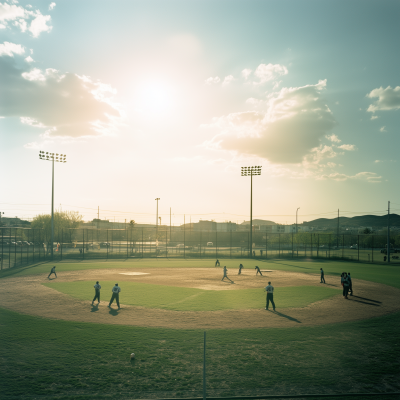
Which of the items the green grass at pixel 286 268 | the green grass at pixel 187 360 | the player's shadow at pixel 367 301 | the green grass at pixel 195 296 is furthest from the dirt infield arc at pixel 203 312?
the green grass at pixel 286 268

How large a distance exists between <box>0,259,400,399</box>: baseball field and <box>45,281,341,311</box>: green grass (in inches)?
5.4

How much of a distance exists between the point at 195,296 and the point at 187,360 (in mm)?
12143

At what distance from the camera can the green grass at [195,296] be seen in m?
20.8

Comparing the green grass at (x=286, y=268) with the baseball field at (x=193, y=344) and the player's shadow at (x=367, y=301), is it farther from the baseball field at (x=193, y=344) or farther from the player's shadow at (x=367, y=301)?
the baseball field at (x=193, y=344)

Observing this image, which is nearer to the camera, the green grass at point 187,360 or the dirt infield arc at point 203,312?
the green grass at point 187,360

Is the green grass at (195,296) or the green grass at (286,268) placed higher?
the green grass at (195,296)

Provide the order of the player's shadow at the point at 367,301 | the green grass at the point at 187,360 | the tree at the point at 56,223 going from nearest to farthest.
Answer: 1. the green grass at the point at 187,360
2. the player's shadow at the point at 367,301
3. the tree at the point at 56,223

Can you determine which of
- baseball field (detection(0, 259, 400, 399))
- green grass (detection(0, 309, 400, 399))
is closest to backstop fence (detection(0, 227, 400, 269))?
baseball field (detection(0, 259, 400, 399))

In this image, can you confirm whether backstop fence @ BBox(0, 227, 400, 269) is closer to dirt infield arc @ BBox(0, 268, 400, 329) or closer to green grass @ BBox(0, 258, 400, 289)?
green grass @ BBox(0, 258, 400, 289)

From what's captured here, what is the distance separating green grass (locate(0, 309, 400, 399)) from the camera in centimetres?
970

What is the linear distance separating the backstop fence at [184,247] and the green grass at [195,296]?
2860 cm

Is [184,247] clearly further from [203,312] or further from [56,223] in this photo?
[56,223]

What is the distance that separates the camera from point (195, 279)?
108 feet

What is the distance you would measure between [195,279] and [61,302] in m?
15.1
